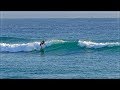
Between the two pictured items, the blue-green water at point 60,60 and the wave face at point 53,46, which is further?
the wave face at point 53,46

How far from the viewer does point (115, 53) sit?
41.3 ft

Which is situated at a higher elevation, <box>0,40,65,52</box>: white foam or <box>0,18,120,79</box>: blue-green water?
<box>0,40,65,52</box>: white foam

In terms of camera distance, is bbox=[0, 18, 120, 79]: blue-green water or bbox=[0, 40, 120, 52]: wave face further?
bbox=[0, 40, 120, 52]: wave face

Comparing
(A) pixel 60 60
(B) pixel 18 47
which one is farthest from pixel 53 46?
(A) pixel 60 60

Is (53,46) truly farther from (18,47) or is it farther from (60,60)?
(60,60)

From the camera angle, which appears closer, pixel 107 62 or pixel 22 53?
pixel 107 62

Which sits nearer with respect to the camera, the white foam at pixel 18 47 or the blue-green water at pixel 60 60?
the blue-green water at pixel 60 60

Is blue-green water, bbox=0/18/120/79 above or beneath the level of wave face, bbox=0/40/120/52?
beneath

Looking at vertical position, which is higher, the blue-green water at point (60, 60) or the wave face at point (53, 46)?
the wave face at point (53, 46)
